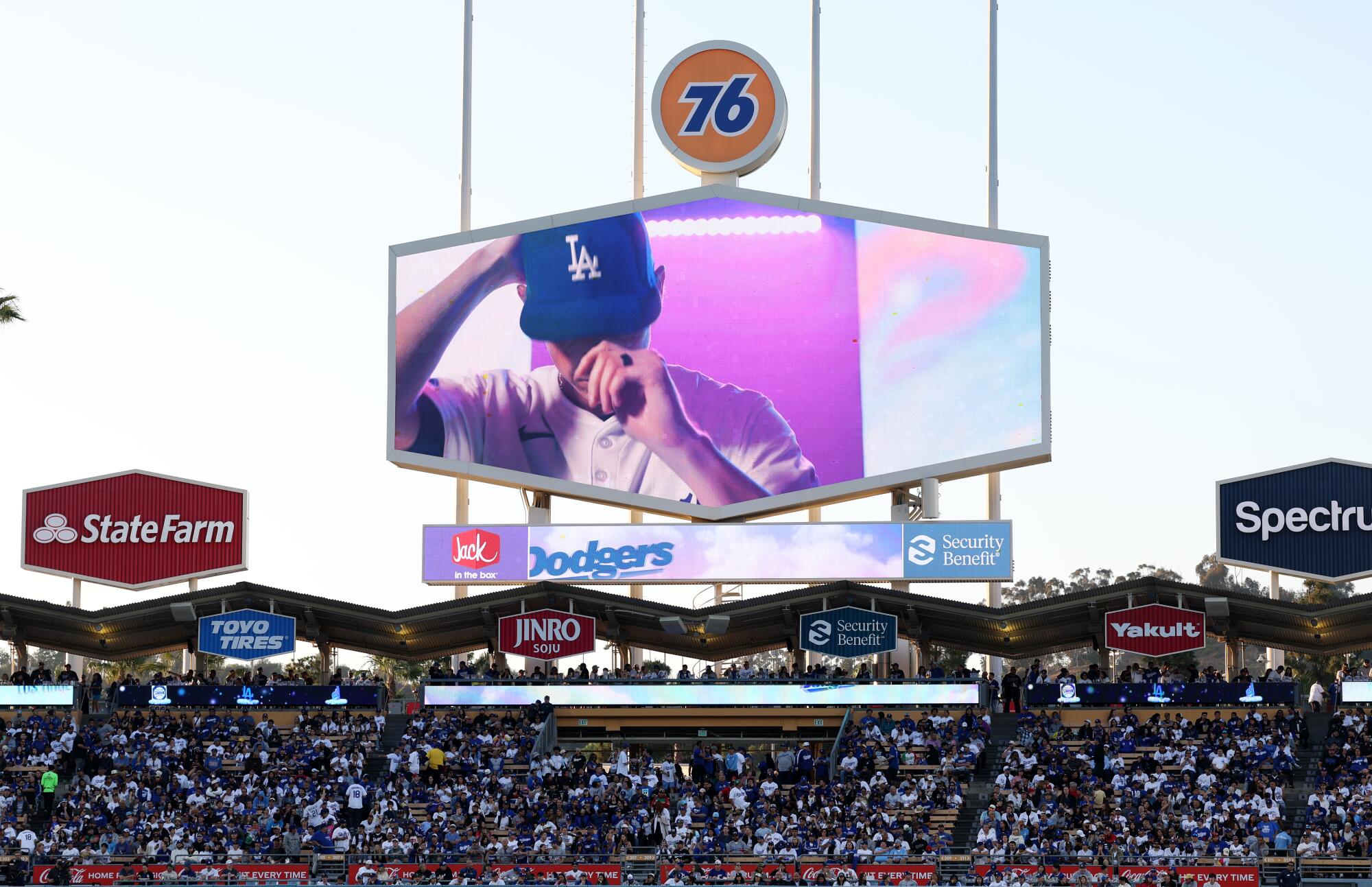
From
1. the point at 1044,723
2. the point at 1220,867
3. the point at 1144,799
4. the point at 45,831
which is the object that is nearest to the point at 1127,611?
the point at 1044,723

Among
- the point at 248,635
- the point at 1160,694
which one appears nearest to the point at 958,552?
the point at 1160,694

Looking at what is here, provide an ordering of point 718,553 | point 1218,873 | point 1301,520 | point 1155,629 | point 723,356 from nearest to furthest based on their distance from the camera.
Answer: point 1218,873, point 1155,629, point 1301,520, point 718,553, point 723,356

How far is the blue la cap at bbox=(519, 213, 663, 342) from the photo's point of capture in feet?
157

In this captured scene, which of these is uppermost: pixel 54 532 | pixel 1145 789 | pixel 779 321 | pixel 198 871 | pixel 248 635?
pixel 779 321

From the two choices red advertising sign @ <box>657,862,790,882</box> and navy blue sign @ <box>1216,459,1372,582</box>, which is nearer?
red advertising sign @ <box>657,862,790,882</box>

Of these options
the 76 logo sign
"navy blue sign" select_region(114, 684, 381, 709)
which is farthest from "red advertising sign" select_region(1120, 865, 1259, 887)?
the 76 logo sign

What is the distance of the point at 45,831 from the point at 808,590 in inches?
Result: 679

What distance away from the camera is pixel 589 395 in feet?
156

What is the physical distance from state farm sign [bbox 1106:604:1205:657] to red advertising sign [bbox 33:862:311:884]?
18899mm

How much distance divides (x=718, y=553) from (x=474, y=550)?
579cm

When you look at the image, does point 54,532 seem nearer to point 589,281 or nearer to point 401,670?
point 589,281

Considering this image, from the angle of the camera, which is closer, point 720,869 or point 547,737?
point 720,869

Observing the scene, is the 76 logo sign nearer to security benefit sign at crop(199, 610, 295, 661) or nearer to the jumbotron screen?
the jumbotron screen

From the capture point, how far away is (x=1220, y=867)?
35.7 m
